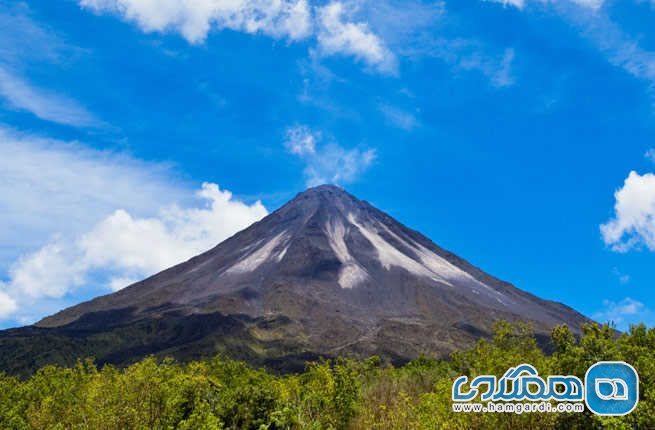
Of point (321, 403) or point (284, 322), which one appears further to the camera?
point (284, 322)

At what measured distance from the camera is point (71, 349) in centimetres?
13288

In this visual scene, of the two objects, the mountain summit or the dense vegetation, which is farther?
the mountain summit

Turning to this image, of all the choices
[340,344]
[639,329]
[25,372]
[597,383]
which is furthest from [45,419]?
[340,344]

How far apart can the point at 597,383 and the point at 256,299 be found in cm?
17257

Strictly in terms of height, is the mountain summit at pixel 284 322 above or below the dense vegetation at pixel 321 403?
above

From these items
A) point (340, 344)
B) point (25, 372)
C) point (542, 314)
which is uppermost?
point (542, 314)

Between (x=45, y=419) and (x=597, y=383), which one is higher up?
(x=597, y=383)

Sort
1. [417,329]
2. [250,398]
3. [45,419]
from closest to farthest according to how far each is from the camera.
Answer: [250,398] → [45,419] → [417,329]

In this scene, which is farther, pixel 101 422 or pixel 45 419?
pixel 45 419

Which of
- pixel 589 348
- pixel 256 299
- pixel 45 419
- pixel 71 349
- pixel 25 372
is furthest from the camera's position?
pixel 256 299

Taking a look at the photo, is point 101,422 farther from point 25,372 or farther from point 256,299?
point 256,299

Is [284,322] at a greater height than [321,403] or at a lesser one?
greater

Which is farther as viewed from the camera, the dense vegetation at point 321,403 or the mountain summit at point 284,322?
the mountain summit at point 284,322

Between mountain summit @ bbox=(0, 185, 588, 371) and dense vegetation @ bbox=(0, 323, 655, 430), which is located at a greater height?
mountain summit @ bbox=(0, 185, 588, 371)
